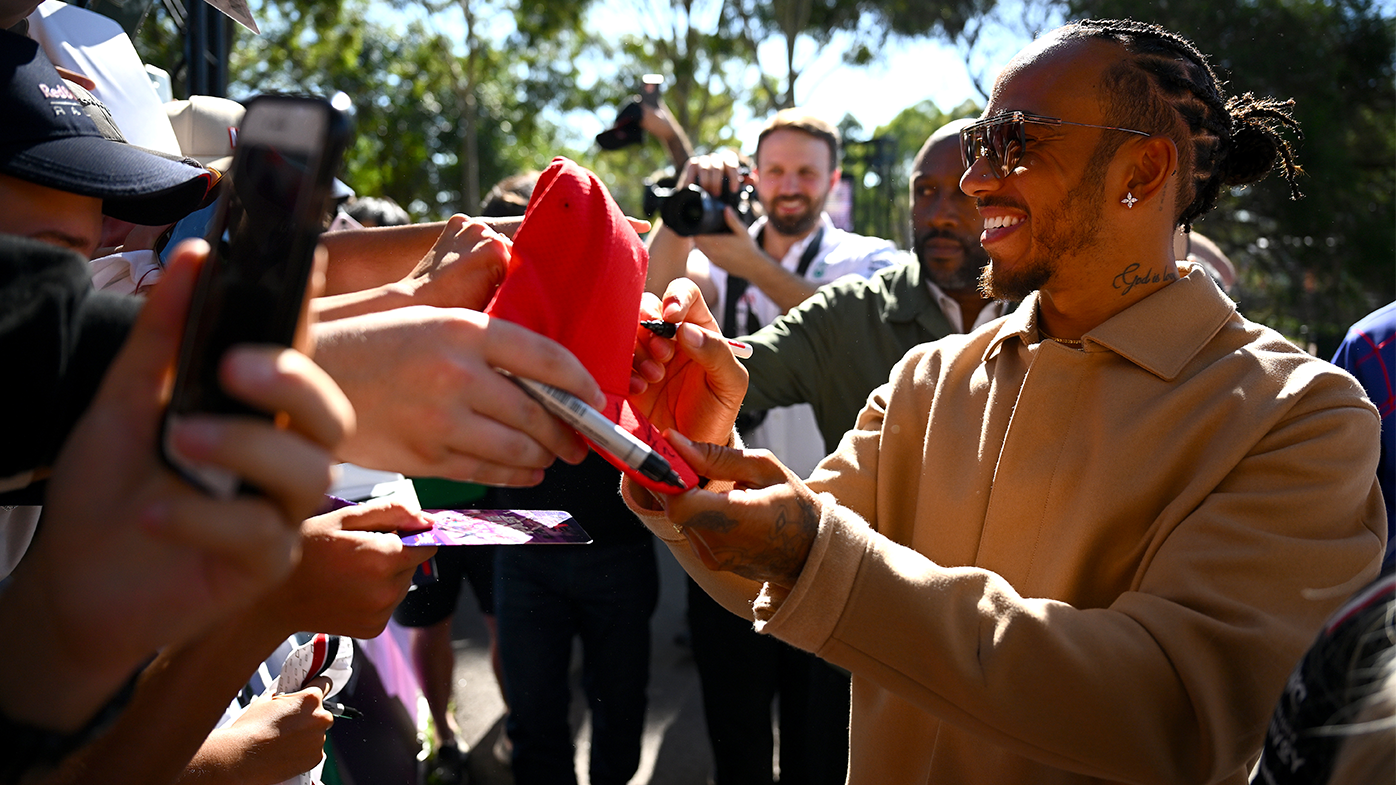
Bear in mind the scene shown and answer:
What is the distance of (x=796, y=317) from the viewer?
10.3ft

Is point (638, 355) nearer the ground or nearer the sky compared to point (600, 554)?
nearer the sky

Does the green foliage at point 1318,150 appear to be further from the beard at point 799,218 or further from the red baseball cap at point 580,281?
the red baseball cap at point 580,281

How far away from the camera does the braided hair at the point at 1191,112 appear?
1.82m

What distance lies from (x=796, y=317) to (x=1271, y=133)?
61.0 inches

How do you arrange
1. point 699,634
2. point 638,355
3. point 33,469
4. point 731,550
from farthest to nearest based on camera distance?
1. point 699,634
2. point 638,355
3. point 731,550
4. point 33,469

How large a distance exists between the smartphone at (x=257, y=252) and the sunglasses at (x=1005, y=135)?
4.98 ft

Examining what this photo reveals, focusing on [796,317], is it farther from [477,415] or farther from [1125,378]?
[477,415]

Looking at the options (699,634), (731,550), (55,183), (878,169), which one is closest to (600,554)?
(699,634)

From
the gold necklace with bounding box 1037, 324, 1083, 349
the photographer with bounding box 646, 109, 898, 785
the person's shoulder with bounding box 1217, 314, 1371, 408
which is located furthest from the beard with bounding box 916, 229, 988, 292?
the person's shoulder with bounding box 1217, 314, 1371, 408

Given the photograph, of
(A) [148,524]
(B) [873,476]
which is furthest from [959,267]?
(A) [148,524]

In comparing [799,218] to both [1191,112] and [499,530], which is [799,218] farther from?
[499,530]

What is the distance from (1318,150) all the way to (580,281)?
1387 centimetres

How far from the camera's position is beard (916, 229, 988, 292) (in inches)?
121

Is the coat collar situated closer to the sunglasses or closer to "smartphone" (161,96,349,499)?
the sunglasses
